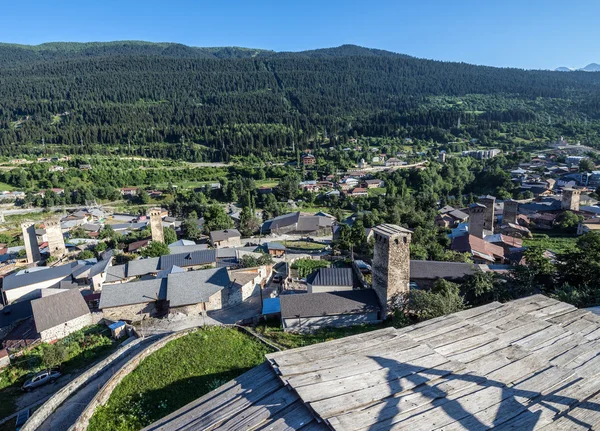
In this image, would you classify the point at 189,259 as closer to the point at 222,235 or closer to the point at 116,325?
the point at 222,235

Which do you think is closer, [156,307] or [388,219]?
[156,307]

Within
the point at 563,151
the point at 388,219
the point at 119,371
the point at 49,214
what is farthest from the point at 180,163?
the point at 563,151

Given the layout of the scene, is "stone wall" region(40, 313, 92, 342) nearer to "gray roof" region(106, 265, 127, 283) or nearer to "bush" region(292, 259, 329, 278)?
"gray roof" region(106, 265, 127, 283)

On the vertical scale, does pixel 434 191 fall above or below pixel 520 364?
below

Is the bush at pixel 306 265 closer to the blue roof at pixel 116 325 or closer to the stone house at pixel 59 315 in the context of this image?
the blue roof at pixel 116 325

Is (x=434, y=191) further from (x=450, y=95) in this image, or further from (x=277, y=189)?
(x=450, y=95)

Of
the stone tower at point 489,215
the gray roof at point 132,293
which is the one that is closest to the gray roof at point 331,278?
the gray roof at point 132,293

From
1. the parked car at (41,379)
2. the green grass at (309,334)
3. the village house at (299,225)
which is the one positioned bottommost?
the village house at (299,225)

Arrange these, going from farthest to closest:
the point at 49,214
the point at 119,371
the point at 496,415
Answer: the point at 49,214 < the point at 119,371 < the point at 496,415

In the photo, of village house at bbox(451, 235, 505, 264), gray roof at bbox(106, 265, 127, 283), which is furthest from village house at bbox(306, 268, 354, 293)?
gray roof at bbox(106, 265, 127, 283)
